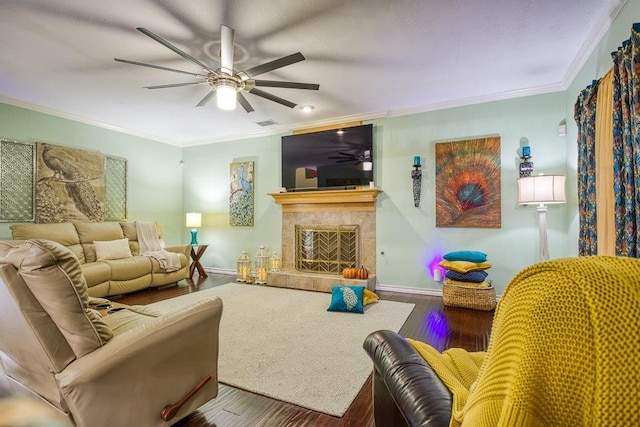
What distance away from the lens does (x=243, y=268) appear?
199 inches

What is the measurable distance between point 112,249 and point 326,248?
3.18m

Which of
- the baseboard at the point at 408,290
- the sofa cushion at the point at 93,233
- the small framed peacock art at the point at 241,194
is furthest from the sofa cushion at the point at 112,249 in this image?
the baseboard at the point at 408,290

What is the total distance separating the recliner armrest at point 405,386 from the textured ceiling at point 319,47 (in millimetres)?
2283

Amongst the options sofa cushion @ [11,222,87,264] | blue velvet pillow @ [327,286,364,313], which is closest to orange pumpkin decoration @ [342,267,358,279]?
blue velvet pillow @ [327,286,364,313]

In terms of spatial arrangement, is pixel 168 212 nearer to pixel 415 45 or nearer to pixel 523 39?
pixel 415 45

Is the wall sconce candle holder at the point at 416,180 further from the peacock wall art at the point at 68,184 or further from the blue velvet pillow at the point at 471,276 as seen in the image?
the peacock wall art at the point at 68,184

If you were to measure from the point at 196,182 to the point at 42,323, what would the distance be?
5.24 m

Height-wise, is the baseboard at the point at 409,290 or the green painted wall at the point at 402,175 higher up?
the green painted wall at the point at 402,175

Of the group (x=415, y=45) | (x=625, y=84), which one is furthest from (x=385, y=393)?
(x=415, y=45)

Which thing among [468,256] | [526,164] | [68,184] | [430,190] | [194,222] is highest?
[526,164]

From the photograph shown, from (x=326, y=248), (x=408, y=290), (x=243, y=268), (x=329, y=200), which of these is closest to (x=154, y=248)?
(x=243, y=268)

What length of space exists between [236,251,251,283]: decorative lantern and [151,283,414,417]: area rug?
106cm

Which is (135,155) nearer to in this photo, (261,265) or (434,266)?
(261,265)

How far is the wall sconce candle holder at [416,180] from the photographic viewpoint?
413 centimetres
